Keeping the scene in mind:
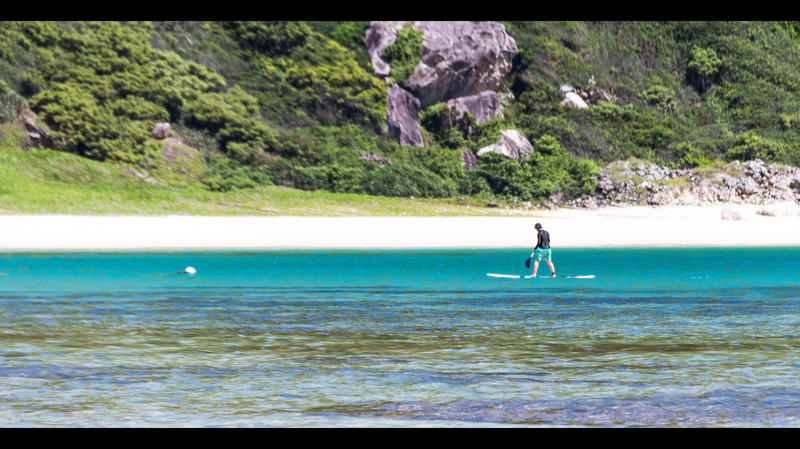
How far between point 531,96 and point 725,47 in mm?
22416

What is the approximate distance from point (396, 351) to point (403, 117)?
6032cm

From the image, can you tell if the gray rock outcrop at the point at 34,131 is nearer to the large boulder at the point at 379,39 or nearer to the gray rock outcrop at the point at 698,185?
the large boulder at the point at 379,39

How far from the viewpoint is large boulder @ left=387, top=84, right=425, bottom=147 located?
7094cm

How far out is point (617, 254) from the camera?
3634 centimetres

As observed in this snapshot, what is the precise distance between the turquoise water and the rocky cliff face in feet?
157

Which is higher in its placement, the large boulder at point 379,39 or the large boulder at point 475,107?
the large boulder at point 379,39

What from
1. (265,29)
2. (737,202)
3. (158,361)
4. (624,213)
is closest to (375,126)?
(265,29)

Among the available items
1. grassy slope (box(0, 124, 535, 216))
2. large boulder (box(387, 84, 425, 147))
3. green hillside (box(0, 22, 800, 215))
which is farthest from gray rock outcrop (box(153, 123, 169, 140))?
large boulder (box(387, 84, 425, 147))

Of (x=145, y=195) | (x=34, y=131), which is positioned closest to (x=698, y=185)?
(x=145, y=195)

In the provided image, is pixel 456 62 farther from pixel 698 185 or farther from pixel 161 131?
pixel 161 131

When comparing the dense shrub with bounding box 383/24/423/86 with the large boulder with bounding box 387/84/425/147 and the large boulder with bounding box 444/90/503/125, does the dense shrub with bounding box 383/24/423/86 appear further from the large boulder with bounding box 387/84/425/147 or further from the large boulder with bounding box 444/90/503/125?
the large boulder with bounding box 444/90/503/125

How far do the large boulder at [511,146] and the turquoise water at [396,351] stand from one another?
44270 millimetres

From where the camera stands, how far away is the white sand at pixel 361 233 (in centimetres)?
3925

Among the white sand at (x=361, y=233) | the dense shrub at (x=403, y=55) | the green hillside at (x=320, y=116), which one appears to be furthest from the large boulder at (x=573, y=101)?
the white sand at (x=361, y=233)
